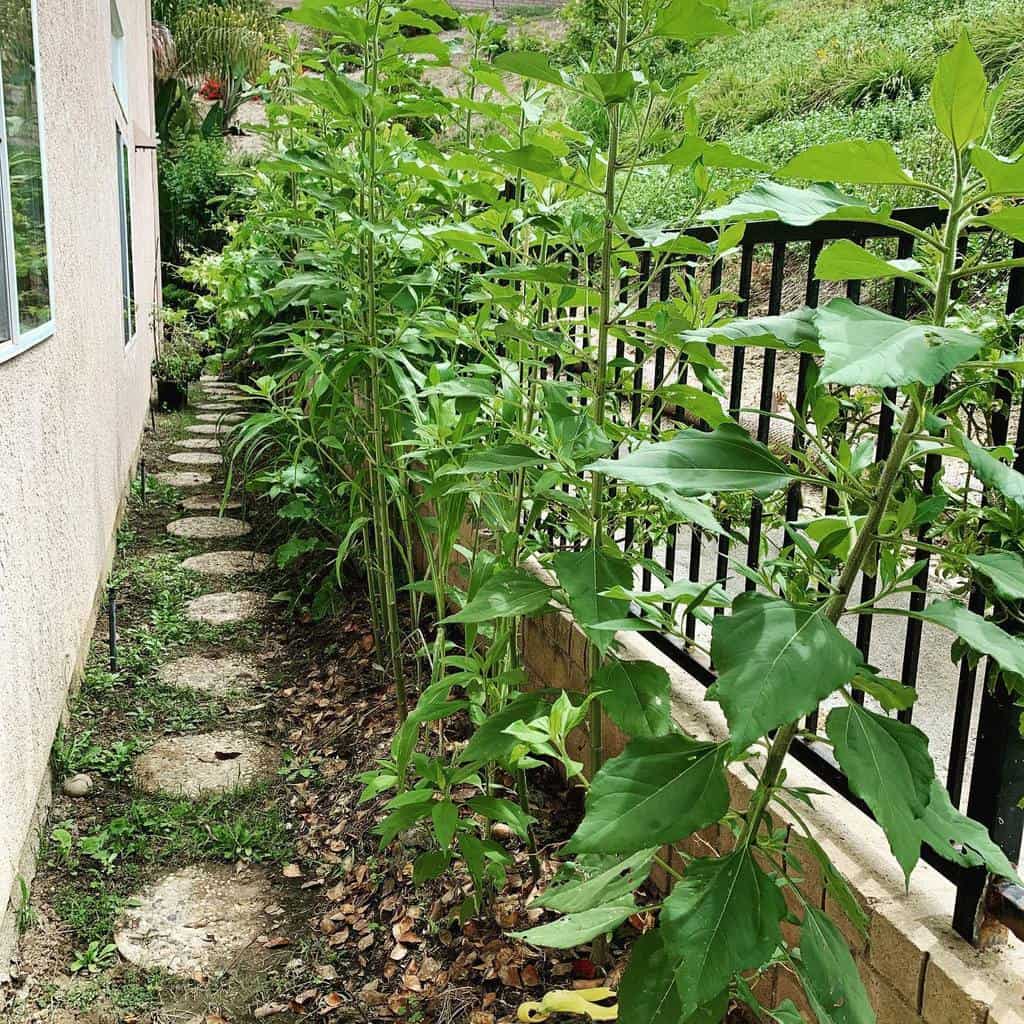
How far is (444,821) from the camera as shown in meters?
2.06

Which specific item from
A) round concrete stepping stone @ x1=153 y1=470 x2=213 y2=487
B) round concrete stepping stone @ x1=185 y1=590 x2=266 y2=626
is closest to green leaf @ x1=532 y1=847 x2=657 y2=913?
round concrete stepping stone @ x1=185 y1=590 x2=266 y2=626

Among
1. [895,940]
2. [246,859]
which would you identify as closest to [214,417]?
[246,859]

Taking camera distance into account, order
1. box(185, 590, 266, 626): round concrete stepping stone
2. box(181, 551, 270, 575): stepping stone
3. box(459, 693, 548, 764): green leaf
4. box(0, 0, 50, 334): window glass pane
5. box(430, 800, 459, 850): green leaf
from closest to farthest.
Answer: box(459, 693, 548, 764): green leaf → box(430, 800, 459, 850): green leaf → box(0, 0, 50, 334): window glass pane → box(185, 590, 266, 626): round concrete stepping stone → box(181, 551, 270, 575): stepping stone

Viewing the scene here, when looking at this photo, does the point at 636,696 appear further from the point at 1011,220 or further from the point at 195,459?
the point at 195,459

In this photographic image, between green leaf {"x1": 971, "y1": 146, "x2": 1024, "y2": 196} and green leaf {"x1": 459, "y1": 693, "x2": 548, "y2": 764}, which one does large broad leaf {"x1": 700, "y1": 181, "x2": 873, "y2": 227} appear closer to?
green leaf {"x1": 971, "y1": 146, "x2": 1024, "y2": 196}

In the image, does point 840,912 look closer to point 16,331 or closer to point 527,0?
point 16,331

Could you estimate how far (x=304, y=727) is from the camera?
353 cm

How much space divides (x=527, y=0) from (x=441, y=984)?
29.8 m

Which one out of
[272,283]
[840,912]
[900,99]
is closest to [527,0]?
[900,99]

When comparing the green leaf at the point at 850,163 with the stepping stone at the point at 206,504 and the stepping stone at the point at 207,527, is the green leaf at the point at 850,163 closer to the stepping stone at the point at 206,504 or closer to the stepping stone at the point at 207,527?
the stepping stone at the point at 207,527

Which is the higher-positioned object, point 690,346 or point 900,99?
point 900,99

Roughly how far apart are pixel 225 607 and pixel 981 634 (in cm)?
379

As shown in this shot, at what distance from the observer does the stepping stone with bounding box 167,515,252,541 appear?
5.46 m

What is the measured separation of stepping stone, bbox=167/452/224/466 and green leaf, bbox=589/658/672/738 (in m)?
5.54
